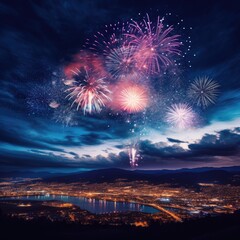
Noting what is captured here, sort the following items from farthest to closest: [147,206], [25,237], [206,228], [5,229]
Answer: [147,206]
[206,228]
[5,229]
[25,237]

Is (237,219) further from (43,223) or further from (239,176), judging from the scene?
(239,176)

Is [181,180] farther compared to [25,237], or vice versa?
[181,180]

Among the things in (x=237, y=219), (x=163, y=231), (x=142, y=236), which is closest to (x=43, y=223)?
(x=142, y=236)

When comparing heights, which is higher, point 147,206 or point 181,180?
point 181,180

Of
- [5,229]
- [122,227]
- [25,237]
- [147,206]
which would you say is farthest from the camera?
[147,206]

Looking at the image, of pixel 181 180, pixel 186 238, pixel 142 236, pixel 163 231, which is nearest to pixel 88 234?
pixel 142 236

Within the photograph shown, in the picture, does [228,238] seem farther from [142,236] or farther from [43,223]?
[43,223]
